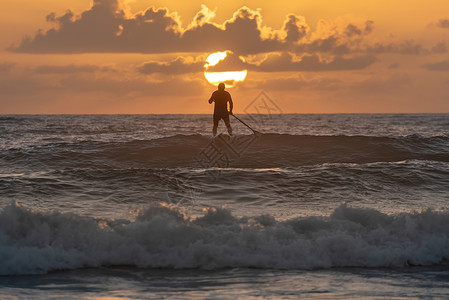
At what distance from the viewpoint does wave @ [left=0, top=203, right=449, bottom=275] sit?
259 inches

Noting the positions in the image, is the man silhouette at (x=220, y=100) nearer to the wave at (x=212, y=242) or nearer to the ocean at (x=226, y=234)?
the ocean at (x=226, y=234)

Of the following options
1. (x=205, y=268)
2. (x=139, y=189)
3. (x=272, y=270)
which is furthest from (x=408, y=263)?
(x=139, y=189)

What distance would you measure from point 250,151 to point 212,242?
9136mm

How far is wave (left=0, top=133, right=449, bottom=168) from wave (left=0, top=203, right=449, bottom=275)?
22.2 ft

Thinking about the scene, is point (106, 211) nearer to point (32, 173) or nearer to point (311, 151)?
point (32, 173)

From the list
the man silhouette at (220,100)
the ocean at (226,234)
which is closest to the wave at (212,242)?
the ocean at (226,234)

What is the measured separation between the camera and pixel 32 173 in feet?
39.8

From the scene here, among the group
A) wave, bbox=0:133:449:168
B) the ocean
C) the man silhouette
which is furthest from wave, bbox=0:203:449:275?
the man silhouette

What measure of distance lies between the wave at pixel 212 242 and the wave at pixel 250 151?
22.2 feet

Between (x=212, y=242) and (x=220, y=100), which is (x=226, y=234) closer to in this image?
(x=212, y=242)

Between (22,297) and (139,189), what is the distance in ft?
18.2

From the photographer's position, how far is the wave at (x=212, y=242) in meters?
6.57

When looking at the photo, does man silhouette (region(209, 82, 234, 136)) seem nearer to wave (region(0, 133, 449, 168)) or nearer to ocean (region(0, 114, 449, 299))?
wave (region(0, 133, 449, 168))

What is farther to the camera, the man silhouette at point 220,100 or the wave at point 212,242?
the man silhouette at point 220,100
